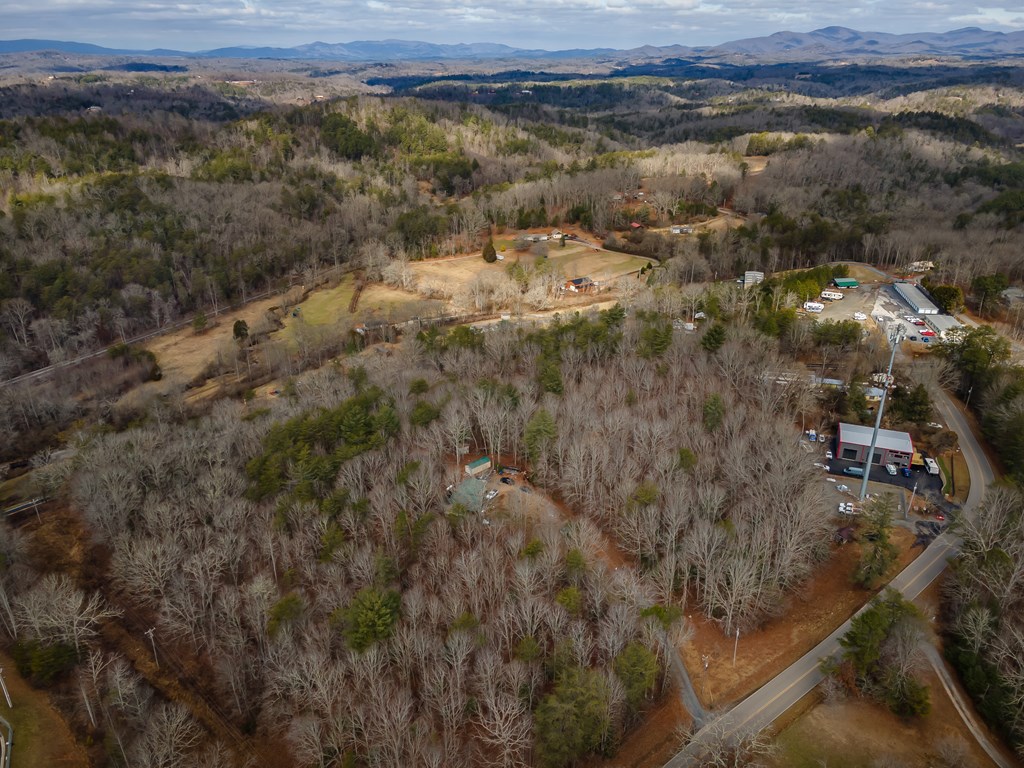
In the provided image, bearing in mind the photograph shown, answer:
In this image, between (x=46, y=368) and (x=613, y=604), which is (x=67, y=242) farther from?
(x=613, y=604)

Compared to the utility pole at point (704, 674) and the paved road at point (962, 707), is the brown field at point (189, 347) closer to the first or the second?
the utility pole at point (704, 674)

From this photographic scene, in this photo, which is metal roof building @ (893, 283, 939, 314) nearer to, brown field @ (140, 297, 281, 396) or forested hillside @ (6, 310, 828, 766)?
forested hillside @ (6, 310, 828, 766)

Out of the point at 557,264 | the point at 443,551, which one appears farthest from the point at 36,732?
Result: the point at 557,264

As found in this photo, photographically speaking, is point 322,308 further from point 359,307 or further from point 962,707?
point 962,707

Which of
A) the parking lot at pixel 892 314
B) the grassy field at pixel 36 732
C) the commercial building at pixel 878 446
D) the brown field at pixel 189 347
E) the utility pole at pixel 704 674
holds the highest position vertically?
the parking lot at pixel 892 314

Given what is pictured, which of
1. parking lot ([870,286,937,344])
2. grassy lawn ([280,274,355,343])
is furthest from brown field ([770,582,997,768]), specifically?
grassy lawn ([280,274,355,343])

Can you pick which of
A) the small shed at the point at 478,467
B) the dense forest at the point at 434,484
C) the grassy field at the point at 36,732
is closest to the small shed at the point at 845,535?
the dense forest at the point at 434,484
